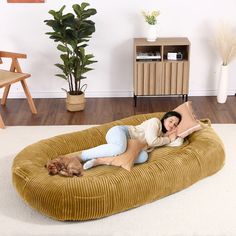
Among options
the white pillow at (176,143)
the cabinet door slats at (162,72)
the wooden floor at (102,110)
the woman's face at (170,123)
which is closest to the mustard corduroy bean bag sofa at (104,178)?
the white pillow at (176,143)

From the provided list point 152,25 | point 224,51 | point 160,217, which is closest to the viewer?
point 160,217

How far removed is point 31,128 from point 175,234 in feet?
6.34

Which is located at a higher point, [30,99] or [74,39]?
[74,39]

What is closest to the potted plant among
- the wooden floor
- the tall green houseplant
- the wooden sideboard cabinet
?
the tall green houseplant

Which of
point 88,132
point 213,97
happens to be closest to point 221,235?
point 88,132

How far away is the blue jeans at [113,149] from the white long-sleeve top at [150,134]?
9cm

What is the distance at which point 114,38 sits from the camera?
4.70m

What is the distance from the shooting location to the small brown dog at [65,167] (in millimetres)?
2900

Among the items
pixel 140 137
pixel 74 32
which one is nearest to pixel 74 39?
pixel 74 32

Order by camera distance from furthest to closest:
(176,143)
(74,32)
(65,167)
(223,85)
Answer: (223,85)
(74,32)
(176,143)
(65,167)

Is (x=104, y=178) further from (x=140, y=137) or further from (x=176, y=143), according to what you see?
(x=176, y=143)

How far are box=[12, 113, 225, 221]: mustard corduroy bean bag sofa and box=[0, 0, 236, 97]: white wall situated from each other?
1592 mm

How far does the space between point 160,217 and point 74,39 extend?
2.02 metres

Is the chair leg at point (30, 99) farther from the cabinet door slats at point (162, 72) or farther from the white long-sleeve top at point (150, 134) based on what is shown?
the white long-sleeve top at point (150, 134)
